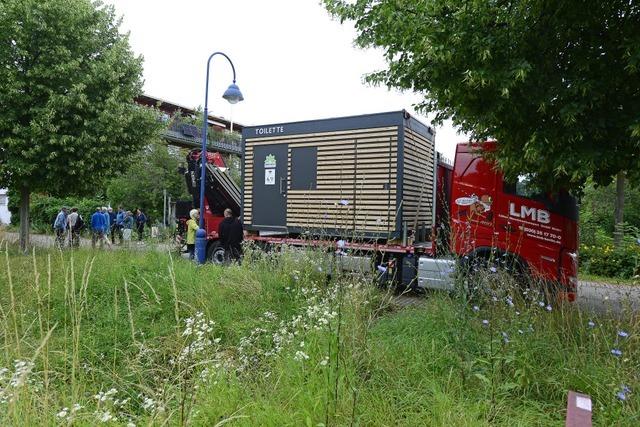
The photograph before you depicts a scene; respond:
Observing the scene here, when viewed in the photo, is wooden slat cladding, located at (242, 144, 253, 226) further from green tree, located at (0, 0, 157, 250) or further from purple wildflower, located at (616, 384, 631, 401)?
purple wildflower, located at (616, 384, 631, 401)

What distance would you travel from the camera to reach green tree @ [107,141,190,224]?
2488cm

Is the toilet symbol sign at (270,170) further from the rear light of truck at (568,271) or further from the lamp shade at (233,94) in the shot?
the rear light of truck at (568,271)

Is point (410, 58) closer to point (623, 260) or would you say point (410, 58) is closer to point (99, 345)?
point (99, 345)

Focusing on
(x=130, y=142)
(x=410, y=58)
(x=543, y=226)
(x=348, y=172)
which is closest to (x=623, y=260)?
(x=543, y=226)

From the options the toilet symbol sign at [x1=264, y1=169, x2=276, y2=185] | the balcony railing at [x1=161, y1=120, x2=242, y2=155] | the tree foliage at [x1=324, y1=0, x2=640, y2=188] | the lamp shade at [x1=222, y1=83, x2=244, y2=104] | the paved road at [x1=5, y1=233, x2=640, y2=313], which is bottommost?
the paved road at [x1=5, y1=233, x2=640, y2=313]

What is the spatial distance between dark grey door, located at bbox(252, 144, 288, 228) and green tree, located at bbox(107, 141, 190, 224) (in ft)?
53.4

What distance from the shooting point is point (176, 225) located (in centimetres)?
1282

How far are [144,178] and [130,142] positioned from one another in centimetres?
1409

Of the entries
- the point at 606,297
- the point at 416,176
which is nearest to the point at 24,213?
the point at 416,176

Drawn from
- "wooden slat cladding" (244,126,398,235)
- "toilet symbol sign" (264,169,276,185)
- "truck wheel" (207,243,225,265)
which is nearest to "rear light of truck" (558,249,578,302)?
"wooden slat cladding" (244,126,398,235)

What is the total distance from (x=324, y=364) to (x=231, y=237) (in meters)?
7.63

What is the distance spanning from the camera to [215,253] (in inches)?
444

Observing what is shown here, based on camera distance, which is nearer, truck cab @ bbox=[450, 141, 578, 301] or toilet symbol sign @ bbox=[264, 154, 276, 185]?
truck cab @ bbox=[450, 141, 578, 301]

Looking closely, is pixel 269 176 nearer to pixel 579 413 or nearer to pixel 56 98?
pixel 56 98
